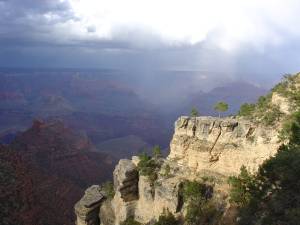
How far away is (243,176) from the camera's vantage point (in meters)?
43.9

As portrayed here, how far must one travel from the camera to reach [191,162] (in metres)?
51.3

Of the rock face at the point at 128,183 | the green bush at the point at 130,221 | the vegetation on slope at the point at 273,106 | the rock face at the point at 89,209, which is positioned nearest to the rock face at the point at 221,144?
the vegetation on slope at the point at 273,106

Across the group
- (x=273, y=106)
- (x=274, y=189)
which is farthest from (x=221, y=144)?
(x=274, y=189)

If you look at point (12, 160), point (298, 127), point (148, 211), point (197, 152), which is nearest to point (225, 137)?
point (197, 152)

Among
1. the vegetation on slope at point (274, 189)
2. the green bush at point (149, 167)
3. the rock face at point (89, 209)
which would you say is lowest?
the rock face at point (89, 209)

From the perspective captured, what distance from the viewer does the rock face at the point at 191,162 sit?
46.6 metres

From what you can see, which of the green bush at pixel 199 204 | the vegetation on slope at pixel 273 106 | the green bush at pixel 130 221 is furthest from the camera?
the green bush at pixel 130 221

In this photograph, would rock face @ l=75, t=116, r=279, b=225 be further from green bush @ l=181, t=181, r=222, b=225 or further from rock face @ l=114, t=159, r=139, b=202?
green bush @ l=181, t=181, r=222, b=225

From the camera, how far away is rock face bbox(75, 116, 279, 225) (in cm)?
4662

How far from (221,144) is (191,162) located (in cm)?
435

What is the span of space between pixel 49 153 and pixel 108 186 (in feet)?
429

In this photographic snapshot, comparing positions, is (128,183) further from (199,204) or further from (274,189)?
(274,189)

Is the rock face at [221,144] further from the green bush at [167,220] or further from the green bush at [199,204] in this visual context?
the green bush at [167,220]

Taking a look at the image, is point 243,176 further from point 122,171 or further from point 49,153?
point 49,153
